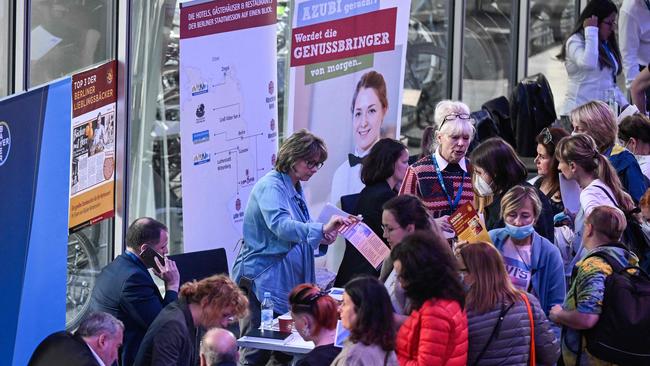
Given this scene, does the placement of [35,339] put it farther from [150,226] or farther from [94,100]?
[94,100]

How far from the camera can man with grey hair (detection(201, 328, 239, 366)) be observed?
5.57 metres

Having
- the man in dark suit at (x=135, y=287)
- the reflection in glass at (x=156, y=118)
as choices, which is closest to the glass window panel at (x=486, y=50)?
the reflection in glass at (x=156, y=118)

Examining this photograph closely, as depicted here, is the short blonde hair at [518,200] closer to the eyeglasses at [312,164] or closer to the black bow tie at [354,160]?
the eyeglasses at [312,164]

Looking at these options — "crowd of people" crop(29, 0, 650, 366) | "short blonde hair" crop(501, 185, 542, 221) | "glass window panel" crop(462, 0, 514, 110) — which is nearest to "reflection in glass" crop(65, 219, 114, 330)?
"crowd of people" crop(29, 0, 650, 366)

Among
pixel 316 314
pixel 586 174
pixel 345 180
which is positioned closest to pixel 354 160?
pixel 345 180

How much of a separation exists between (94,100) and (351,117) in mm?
1891

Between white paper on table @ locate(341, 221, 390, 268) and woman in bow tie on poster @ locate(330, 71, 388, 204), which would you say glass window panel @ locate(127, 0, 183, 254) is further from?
white paper on table @ locate(341, 221, 390, 268)

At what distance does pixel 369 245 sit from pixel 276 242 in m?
0.77

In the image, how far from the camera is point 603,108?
322 inches

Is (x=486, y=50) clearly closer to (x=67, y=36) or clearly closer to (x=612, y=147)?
(x=612, y=147)

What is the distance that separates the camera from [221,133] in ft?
25.9

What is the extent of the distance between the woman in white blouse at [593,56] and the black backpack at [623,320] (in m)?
4.29

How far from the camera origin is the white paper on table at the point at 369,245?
6.66 meters

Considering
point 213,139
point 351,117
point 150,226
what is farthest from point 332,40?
point 150,226
